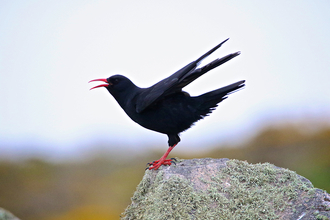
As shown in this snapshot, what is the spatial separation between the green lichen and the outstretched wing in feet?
3.77

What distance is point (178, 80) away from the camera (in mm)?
4551

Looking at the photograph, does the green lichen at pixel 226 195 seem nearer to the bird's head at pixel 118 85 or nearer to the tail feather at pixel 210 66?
the tail feather at pixel 210 66

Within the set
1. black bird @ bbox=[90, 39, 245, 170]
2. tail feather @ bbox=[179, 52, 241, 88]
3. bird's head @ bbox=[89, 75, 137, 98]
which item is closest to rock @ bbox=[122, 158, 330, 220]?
black bird @ bbox=[90, 39, 245, 170]

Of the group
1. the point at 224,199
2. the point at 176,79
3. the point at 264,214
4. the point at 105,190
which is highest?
the point at 176,79

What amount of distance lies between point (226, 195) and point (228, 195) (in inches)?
1.1

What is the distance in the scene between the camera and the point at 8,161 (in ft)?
38.4

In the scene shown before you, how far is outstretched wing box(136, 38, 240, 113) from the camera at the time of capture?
4.45 metres

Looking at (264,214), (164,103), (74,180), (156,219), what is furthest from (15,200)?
(264,214)

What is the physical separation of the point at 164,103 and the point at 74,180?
6.71 meters

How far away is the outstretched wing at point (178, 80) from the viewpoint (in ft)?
14.6

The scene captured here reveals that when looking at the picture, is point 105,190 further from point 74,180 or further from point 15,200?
point 15,200

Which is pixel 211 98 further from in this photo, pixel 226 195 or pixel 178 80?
pixel 226 195

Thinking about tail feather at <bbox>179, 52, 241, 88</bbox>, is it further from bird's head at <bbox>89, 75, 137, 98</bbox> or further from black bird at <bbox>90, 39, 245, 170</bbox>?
bird's head at <bbox>89, 75, 137, 98</bbox>

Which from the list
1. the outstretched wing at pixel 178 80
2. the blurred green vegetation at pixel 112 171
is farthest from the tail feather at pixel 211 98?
the blurred green vegetation at pixel 112 171
